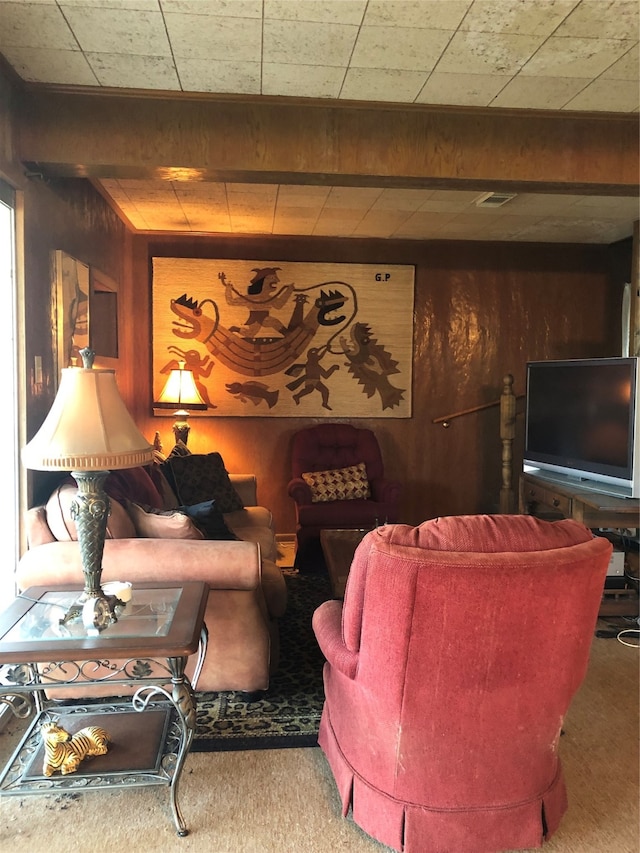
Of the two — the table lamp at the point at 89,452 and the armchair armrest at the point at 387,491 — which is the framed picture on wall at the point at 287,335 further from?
the table lamp at the point at 89,452

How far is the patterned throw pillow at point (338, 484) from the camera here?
4.66 meters

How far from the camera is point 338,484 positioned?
15.5ft

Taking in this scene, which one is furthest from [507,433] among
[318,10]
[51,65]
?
[51,65]

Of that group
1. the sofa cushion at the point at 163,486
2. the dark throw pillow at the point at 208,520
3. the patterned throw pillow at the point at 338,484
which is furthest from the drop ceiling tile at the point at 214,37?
the patterned throw pillow at the point at 338,484

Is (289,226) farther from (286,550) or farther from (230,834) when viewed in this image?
(230,834)

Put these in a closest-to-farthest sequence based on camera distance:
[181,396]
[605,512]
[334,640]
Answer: [334,640] < [605,512] < [181,396]

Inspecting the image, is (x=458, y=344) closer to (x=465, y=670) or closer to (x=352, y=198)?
(x=352, y=198)

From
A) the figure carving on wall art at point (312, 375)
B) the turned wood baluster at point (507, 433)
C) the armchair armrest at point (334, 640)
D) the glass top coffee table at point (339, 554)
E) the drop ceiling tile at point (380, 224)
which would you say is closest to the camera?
the armchair armrest at point (334, 640)

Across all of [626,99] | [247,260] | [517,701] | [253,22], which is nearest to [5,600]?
[517,701]

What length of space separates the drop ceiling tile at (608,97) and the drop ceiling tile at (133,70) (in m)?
1.84

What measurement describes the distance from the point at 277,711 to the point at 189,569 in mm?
717

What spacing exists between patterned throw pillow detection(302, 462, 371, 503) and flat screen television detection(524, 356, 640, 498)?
4.24 ft

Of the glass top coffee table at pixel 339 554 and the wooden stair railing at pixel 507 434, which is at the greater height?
the wooden stair railing at pixel 507 434

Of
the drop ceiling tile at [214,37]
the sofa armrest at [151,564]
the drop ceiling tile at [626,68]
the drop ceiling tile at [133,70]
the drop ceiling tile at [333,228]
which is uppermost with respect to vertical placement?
the drop ceiling tile at [626,68]
